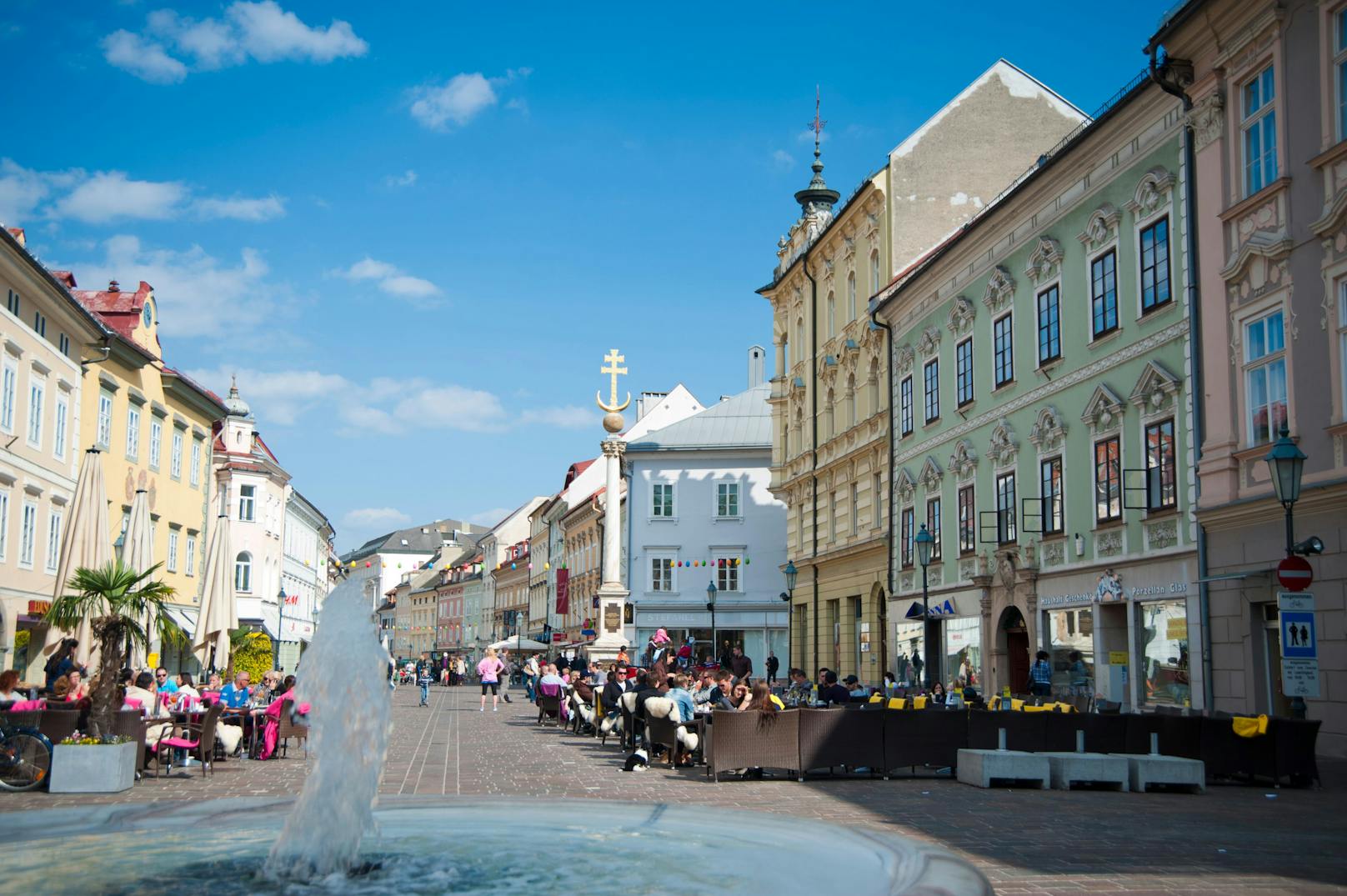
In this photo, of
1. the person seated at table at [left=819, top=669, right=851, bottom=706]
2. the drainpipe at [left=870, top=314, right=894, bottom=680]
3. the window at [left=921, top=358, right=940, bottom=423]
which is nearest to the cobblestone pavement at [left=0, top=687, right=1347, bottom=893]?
the person seated at table at [left=819, top=669, right=851, bottom=706]

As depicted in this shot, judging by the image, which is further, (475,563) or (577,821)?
(475,563)

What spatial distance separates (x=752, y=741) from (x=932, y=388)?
20.4 metres

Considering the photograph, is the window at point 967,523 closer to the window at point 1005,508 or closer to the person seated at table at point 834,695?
the window at point 1005,508

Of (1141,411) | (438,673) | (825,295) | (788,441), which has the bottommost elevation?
(438,673)

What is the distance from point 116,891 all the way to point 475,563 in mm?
131764

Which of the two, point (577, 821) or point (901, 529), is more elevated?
point (901, 529)

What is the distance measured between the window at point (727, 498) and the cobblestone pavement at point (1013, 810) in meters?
43.4

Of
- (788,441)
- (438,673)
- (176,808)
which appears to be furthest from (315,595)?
(176,808)

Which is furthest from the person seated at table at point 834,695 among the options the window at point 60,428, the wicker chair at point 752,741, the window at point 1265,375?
the window at point 60,428

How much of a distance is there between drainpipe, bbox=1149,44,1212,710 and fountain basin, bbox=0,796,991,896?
13.2 m

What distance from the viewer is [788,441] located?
50.2m

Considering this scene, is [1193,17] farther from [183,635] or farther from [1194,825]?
[183,635]

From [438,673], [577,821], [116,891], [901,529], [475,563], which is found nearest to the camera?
[116,891]

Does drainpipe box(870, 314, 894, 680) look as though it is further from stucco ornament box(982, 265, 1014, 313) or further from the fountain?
the fountain
